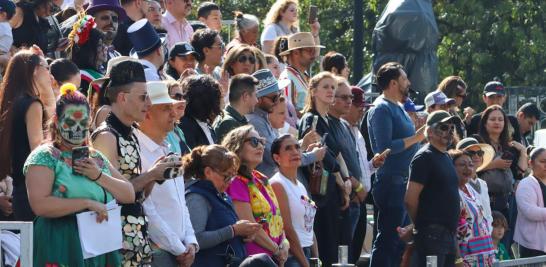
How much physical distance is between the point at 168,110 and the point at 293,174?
198cm

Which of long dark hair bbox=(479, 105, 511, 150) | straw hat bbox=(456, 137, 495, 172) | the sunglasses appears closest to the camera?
the sunglasses

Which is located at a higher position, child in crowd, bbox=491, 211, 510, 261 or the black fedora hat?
the black fedora hat

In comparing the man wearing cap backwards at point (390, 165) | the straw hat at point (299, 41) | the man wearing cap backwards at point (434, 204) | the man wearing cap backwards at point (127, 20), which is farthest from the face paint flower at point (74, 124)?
the straw hat at point (299, 41)

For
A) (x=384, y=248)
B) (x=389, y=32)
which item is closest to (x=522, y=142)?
(x=389, y=32)

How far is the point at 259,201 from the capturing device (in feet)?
31.1

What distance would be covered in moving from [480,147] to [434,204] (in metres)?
1.90

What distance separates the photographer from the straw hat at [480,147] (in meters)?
13.1

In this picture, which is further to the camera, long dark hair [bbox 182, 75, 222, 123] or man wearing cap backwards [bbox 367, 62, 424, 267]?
man wearing cap backwards [bbox 367, 62, 424, 267]

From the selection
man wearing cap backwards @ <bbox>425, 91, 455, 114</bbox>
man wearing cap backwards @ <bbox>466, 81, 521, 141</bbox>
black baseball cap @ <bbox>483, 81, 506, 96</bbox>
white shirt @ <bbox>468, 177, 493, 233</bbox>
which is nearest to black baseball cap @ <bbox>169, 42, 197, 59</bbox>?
white shirt @ <bbox>468, 177, 493, 233</bbox>

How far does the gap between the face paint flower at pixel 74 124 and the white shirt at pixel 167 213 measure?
88cm

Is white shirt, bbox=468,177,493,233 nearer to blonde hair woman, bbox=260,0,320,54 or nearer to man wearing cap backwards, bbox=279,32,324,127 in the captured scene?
man wearing cap backwards, bbox=279,32,324,127

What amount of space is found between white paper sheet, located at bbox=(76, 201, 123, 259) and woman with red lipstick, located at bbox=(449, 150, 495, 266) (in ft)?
16.6

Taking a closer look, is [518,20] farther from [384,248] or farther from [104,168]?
[104,168]

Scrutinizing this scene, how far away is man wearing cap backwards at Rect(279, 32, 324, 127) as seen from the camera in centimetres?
1277
